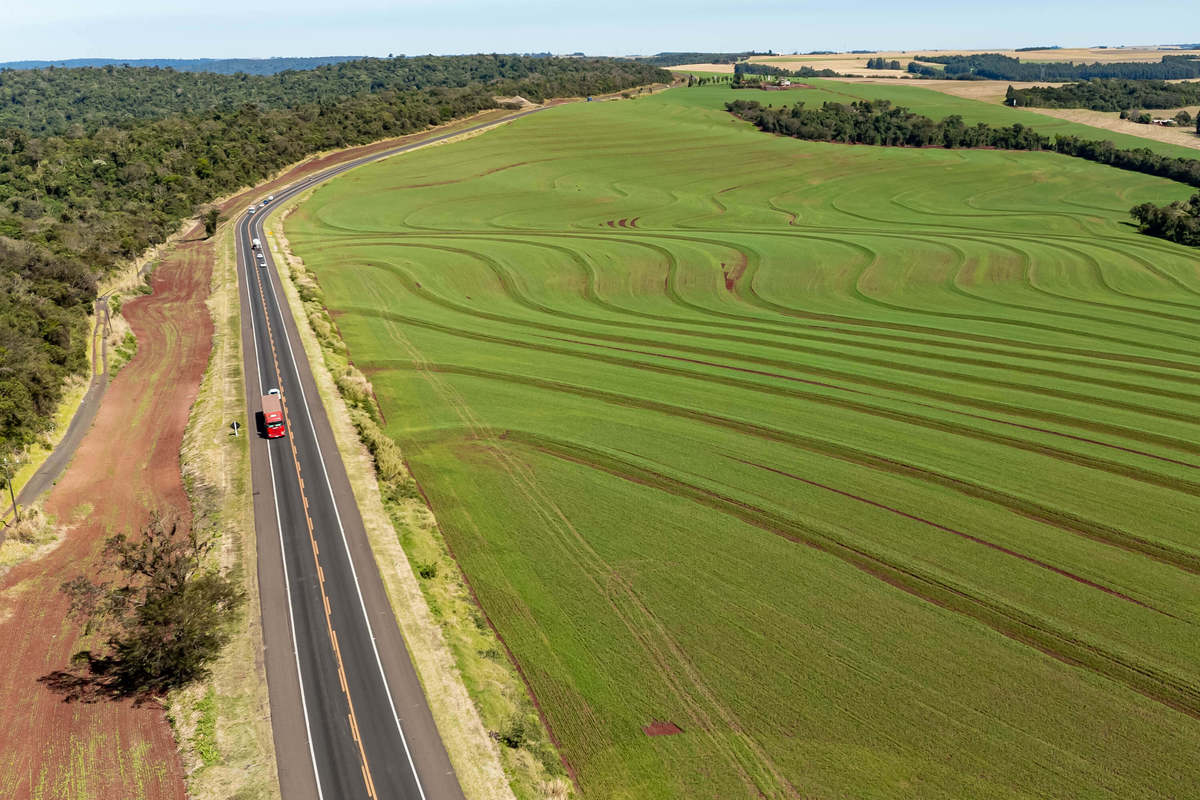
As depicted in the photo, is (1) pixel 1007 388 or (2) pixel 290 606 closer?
(2) pixel 290 606

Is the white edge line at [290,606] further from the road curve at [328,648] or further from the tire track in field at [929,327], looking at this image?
the tire track in field at [929,327]

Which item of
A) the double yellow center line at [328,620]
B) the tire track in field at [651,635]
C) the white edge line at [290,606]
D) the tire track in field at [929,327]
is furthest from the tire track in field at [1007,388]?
the white edge line at [290,606]

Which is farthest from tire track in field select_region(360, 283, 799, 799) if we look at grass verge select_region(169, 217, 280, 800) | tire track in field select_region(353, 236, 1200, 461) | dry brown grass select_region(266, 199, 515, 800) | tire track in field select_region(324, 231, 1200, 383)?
tire track in field select_region(324, 231, 1200, 383)

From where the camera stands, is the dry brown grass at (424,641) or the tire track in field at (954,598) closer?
the dry brown grass at (424,641)

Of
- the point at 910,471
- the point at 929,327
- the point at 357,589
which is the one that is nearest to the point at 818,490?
the point at 910,471

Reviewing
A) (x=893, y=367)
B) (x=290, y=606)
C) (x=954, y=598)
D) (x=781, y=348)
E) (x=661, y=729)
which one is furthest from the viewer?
(x=781, y=348)

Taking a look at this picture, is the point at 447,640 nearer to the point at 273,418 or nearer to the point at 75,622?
the point at 75,622

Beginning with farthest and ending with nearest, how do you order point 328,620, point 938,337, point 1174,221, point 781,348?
1. point 1174,221
2. point 938,337
3. point 781,348
4. point 328,620

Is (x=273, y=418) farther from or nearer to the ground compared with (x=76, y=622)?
farther from the ground
